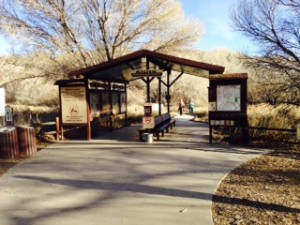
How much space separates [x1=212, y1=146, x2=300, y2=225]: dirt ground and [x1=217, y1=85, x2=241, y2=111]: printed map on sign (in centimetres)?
306

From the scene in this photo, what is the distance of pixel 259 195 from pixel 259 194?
0.06 m

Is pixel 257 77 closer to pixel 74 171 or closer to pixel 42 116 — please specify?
pixel 74 171

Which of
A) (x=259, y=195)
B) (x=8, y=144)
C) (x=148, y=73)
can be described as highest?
(x=148, y=73)

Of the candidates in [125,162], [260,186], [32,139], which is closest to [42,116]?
[32,139]

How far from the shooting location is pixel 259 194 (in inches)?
254

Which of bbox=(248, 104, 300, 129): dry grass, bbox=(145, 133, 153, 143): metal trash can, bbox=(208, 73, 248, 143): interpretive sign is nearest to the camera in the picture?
bbox=(208, 73, 248, 143): interpretive sign

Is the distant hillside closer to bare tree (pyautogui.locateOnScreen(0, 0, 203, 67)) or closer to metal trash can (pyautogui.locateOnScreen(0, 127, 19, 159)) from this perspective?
bare tree (pyautogui.locateOnScreen(0, 0, 203, 67))

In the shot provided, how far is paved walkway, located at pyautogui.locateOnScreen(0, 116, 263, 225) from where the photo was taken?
17.8ft

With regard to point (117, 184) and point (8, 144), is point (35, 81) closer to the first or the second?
point (8, 144)

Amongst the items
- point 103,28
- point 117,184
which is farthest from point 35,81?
point 117,184

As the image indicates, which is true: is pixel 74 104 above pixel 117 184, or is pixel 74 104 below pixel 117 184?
above

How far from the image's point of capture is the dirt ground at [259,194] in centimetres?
536

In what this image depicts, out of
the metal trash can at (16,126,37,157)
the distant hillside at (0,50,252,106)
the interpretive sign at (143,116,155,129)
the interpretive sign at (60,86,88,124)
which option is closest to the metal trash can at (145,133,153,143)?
the interpretive sign at (143,116,155,129)

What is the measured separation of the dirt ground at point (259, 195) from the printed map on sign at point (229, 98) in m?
3.06
